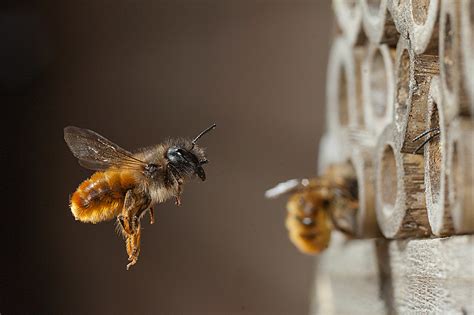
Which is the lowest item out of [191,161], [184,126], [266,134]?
[191,161]

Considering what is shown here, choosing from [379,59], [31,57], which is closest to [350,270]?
[379,59]

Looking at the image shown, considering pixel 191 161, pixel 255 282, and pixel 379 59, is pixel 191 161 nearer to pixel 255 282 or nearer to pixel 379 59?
pixel 379 59

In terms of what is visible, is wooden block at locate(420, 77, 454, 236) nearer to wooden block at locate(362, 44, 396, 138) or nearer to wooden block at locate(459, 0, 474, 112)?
wooden block at locate(459, 0, 474, 112)

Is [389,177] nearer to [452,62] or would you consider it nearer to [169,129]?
[452,62]

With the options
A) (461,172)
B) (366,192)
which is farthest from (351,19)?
(461,172)

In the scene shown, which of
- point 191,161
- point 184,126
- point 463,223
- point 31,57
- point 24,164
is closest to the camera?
point 463,223
